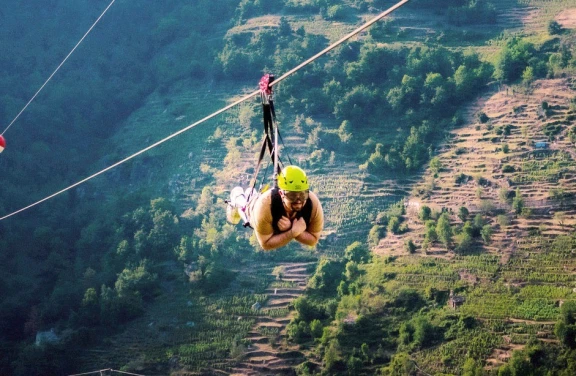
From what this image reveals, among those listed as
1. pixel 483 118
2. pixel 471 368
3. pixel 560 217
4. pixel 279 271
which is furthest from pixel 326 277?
Answer: pixel 483 118

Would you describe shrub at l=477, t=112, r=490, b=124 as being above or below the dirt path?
above

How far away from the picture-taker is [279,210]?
6.74 m

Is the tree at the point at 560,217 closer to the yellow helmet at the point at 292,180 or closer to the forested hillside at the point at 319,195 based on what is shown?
the forested hillside at the point at 319,195

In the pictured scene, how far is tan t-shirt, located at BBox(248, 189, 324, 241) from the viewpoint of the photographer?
21.9ft

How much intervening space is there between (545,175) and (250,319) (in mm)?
10427

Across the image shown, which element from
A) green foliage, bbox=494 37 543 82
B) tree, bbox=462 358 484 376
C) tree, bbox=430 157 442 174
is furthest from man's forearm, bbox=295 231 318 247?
green foliage, bbox=494 37 543 82

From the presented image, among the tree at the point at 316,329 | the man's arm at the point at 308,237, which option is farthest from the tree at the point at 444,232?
the man's arm at the point at 308,237

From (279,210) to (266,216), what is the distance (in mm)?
120

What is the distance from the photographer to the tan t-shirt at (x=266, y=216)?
21.9ft

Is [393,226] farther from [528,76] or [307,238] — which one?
Result: [307,238]

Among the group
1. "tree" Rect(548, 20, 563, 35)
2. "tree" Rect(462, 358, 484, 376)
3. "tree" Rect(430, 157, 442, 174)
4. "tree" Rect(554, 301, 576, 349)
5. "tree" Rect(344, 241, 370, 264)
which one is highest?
"tree" Rect(548, 20, 563, 35)

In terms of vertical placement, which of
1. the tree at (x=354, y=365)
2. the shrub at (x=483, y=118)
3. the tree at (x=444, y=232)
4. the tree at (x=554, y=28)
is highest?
the tree at (x=554, y=28)

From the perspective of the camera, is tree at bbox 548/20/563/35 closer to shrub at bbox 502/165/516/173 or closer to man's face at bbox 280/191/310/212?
shrub at bbox 502/165/516/173

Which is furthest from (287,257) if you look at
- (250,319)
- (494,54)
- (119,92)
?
(119,92)
